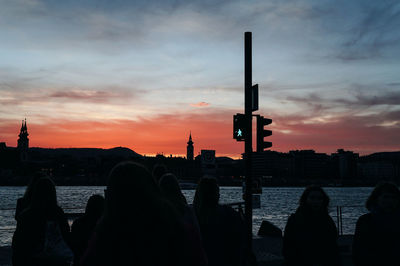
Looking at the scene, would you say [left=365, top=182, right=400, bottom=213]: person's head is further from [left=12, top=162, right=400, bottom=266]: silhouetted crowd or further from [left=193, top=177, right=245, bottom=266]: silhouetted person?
[left=193, top=177, right=245, bottom=266]: silhouetted person

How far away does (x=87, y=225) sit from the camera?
19.0 feet

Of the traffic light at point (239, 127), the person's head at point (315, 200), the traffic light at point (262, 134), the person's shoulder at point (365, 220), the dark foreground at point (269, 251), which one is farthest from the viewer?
the traffic light at point (262, 134)

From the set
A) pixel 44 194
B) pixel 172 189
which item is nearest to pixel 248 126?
pixel 44 194

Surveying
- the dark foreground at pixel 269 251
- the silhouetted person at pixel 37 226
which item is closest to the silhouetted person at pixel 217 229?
the silhouetted person at pixel 37 226

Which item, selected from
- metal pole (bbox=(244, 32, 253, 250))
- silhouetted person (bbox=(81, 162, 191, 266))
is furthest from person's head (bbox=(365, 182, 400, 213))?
metal pole (bbox=(244, 32, 253, 250))

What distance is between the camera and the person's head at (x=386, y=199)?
5.73 metres

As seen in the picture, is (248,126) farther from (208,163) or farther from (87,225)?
(87,225)

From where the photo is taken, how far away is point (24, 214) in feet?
16.8

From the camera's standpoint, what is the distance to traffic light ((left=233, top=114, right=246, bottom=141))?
1199 centimetres

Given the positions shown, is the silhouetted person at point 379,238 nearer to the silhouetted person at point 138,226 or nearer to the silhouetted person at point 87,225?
the silhouetted person at point 87,225

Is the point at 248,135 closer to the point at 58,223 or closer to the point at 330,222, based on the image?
the point at 330,222

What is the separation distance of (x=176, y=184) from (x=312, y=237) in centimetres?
231

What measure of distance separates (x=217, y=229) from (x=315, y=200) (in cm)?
138

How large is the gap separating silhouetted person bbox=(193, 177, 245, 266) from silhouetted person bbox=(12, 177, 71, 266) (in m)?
1.57
